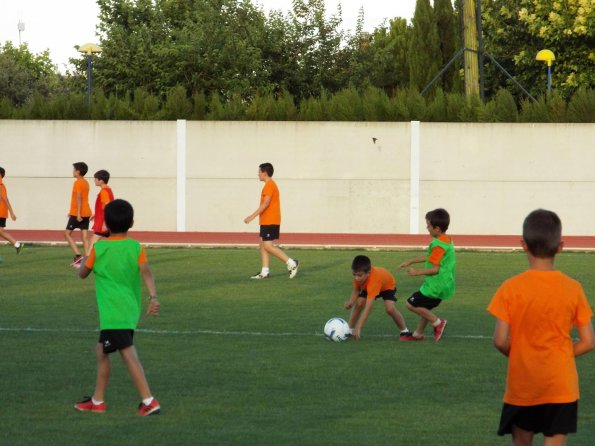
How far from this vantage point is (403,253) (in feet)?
85.0

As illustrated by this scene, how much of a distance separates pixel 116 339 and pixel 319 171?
2504cm

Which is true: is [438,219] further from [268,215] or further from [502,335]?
[268,215]

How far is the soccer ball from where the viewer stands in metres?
12.0

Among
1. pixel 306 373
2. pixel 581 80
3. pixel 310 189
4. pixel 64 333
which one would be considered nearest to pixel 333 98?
pixel 310 189

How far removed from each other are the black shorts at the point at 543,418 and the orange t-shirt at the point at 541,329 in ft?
0.14

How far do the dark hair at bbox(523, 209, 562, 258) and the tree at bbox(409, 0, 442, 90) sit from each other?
143 feet

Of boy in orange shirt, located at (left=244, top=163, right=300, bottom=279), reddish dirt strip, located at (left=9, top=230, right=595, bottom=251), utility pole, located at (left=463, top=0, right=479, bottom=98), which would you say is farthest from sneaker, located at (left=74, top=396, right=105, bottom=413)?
utility pole, located at (left=463, top=0, right=479, bottom=98)

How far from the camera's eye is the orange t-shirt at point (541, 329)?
5641mm

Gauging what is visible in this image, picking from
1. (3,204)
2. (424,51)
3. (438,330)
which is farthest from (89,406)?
(424,51)

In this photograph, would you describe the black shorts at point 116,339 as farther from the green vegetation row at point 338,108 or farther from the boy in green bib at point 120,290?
the green vegetation row at point 338,108

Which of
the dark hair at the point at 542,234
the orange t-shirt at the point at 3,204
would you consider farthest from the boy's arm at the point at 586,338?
the orange t-shirt at the point at 3,204

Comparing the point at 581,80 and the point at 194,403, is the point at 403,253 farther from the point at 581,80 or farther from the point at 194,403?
the point at 581,80

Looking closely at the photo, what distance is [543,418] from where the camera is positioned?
5680mm

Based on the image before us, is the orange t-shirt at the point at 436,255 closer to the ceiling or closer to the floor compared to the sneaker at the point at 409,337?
closer to the ceiling
